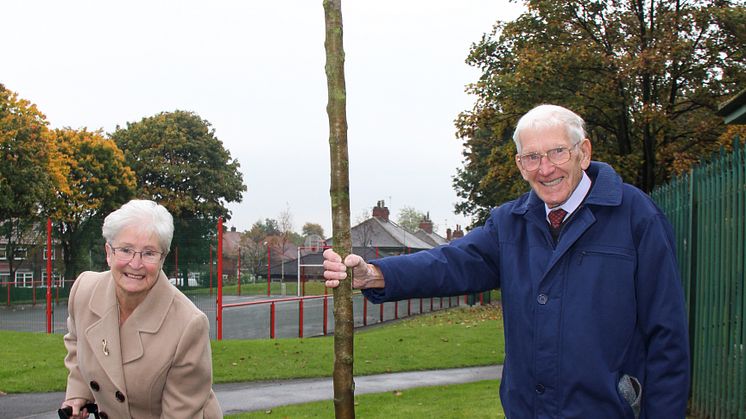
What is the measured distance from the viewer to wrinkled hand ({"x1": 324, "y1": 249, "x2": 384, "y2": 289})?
3.08m

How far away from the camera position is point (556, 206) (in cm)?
303

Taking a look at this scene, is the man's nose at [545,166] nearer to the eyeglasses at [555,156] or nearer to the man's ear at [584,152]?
the eyeglasses at [555,156]

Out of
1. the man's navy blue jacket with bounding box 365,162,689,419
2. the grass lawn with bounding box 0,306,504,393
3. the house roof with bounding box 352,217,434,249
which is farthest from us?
the house roof with bounding box 352,217,434,249

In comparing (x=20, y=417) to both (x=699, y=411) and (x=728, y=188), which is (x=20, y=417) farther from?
(x=728, y=188)

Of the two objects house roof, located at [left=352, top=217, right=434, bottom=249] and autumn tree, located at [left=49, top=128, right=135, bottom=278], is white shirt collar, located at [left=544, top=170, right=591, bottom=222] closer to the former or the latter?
autumn tree, located at [left=49, top=128, right=135, bottom=278]

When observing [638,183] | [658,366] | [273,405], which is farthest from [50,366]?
[638,183]

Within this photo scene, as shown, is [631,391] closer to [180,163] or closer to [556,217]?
[556,217]

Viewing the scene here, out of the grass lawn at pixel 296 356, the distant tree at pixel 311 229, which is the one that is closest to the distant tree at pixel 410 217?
the distant tree at pixel 311 229

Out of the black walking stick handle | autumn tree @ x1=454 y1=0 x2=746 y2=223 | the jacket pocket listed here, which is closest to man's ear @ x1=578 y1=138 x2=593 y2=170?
the jacket pocket

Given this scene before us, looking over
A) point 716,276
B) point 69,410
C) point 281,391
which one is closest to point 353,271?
point 69,410

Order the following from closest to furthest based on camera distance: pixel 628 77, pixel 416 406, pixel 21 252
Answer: pixel 416 406 < pixel 628 77 < pixel 21 252

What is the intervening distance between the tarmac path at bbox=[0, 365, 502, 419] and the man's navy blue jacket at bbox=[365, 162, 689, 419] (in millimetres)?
6827

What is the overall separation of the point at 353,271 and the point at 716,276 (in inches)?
196

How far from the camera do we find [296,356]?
46.3 feet
